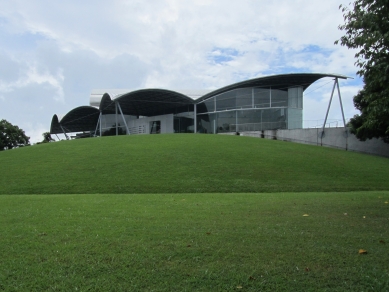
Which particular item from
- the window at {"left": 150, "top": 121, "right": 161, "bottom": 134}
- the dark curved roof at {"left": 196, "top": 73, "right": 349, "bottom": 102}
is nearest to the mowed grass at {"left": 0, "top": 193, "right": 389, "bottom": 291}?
the dark curved roof at {"left": 196, "top": 73, "right": 349, "bottom": 102}

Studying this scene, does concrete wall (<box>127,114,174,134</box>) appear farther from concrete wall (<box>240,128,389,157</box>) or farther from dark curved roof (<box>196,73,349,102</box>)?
concrete wall (<box>240,128,389,157</box>)

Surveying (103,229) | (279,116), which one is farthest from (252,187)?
(279,116)

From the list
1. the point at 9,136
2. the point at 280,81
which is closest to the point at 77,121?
the point at 9,136

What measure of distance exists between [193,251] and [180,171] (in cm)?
1272

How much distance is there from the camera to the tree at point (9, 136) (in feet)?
227

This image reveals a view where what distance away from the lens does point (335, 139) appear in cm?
3922

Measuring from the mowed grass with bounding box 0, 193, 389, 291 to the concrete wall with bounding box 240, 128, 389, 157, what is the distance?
31904 mm

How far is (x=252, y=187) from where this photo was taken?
14.9 m

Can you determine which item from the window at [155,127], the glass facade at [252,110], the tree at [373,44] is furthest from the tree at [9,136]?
the tree at [373,44]

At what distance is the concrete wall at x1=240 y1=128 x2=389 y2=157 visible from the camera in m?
36.0

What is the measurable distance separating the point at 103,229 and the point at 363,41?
20.8 ft

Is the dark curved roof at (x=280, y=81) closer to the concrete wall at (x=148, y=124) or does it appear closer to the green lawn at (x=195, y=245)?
the concrete wall at (x=148, y=124)

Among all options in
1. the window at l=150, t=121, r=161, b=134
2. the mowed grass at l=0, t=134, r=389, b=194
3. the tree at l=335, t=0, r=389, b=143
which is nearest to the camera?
the tree at l=335, t=0, r=389, b=143

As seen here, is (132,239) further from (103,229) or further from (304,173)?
(304,173)
